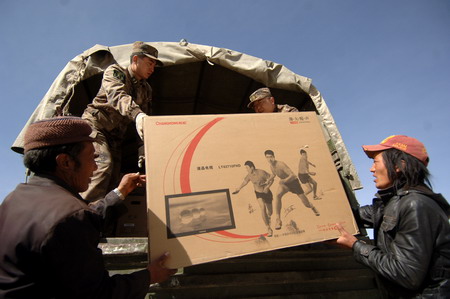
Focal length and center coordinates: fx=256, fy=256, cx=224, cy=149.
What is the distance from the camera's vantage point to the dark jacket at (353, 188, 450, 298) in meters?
1.25

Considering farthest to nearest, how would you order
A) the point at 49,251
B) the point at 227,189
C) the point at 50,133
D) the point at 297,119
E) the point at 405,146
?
the point at 297,119 < the point at 405,146 < the point at 227,189 < the point at 50,133 < the point at 49,251

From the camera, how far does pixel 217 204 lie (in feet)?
4.64

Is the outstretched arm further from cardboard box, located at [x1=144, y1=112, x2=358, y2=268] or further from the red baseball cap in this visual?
the red baseball cap

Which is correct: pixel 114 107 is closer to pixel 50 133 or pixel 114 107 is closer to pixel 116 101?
pixel 116 101

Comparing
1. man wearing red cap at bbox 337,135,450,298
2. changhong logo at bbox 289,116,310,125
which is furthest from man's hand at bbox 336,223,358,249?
changhong logo at bbox 289,116,310,125

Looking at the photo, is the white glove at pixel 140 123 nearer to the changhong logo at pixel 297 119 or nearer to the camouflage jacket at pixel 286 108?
the changhong logo at pixel 297 119

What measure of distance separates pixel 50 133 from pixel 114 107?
117 cm

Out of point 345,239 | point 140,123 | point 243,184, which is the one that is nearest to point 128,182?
point 140,123

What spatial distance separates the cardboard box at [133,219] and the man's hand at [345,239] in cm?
234

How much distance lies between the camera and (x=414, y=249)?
126cm

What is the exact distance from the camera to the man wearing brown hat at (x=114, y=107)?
2.12m

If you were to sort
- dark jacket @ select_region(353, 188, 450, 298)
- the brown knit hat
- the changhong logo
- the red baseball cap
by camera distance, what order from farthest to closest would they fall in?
the changhong logo, the red baseball cap, dark jacket @ select_region(353, 188, 450, 298), the brown knit hat

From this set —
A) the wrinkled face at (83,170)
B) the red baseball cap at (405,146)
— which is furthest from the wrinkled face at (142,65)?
the red baseball cap at (405,146)

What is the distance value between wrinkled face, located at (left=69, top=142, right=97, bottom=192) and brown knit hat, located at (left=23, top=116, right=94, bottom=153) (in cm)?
8
